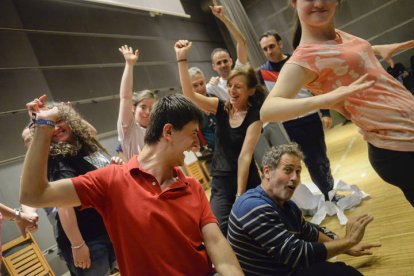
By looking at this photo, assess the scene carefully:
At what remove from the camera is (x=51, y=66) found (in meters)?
4.33

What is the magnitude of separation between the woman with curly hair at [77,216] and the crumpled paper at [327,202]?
171cm

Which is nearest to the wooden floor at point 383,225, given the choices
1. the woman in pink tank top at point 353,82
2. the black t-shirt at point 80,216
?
the woman in pink tank top at point 353,82

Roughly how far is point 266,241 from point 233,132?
750 millimetres

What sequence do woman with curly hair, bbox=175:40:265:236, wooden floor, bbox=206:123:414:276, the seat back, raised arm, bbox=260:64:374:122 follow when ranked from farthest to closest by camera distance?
the seat back, woman with curly hair, bbox=175:40:265:236, wooden floor, bbox=206:123:414:276, raised arm, bbox=260:64:374:122

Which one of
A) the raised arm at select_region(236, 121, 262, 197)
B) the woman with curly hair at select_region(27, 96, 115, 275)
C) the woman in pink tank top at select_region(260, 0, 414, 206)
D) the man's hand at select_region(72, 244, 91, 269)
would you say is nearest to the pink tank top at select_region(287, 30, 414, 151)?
the woman in pink tank top at select_region(260, 0, 414, 206)

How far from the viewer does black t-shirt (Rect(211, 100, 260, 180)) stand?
6.46 ft

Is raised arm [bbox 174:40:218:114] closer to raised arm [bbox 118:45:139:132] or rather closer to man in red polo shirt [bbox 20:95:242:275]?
raised arm [bbox 118:45:139:132]

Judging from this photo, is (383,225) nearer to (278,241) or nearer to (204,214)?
(278,241)

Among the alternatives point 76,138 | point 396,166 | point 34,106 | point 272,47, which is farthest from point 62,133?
point 272,47

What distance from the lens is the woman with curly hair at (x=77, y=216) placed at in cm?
155

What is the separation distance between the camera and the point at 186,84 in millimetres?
2012

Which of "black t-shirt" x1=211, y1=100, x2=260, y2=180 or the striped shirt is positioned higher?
"black t-shirt" x1=211, y1=100, x2=260, y2=180

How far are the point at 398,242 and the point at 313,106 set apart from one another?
1.52 metres

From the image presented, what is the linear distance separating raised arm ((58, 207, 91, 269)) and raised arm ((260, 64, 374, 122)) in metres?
1.05
